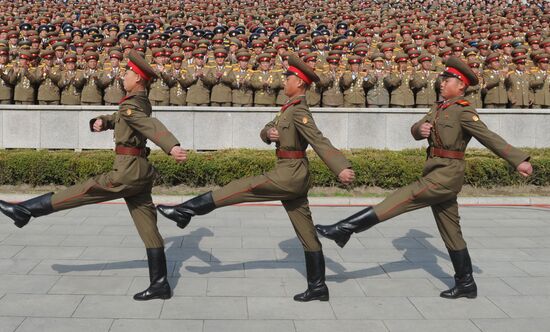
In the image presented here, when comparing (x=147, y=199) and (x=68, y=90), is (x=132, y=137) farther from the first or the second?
(x=68, y=90)

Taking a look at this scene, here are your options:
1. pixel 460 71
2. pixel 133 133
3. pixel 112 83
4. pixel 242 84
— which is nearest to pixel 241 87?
pixel 242 84

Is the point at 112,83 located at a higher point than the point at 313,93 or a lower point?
higher

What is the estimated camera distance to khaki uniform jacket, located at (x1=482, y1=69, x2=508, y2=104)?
13398mm

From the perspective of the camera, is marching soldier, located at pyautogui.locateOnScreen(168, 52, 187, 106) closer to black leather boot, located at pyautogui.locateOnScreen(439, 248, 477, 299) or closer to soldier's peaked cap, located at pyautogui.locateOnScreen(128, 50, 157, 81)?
soldier's peaked cap, located at pyautogui.locateOnScreen(128, 50, 157, 81)

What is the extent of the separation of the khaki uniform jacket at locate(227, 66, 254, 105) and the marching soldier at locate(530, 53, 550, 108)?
6.74 m

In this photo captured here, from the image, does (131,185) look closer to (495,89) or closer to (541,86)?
(495,89)

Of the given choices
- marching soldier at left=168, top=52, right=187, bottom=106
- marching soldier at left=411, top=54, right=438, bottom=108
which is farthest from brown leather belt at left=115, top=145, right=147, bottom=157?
marching soldier at left=411, top=54, right=438, bottom=108

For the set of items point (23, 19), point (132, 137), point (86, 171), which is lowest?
point (86, 171)

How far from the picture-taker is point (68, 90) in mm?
13203

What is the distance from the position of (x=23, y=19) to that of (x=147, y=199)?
2189cm

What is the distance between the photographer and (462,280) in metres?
4.89

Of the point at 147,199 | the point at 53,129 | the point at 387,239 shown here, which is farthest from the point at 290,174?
the point at 53,129

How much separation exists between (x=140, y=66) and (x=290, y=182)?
1.57m

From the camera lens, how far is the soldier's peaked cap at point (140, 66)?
467cm
